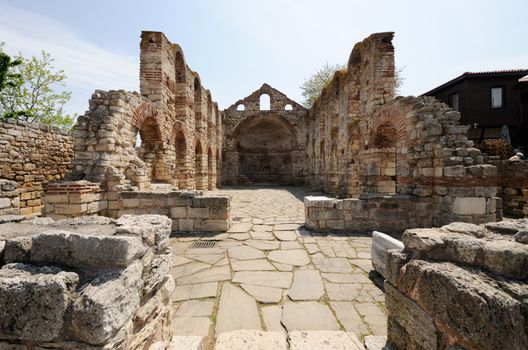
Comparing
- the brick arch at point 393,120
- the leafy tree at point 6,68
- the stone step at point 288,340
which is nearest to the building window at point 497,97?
the brick arch at point 393,120

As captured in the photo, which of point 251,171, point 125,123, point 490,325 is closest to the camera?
point 490,325

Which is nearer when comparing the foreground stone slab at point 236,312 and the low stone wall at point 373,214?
the foreground stone slab at point 236,312

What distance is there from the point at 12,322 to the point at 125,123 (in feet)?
19.0

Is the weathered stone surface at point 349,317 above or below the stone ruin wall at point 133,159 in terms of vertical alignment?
below

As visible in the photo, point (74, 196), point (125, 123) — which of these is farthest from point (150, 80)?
point (74, 196)

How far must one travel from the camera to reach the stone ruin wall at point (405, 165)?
16.3ft

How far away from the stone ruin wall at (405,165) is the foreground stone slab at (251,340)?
11.6 ft

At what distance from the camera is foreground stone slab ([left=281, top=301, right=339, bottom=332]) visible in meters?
2.33

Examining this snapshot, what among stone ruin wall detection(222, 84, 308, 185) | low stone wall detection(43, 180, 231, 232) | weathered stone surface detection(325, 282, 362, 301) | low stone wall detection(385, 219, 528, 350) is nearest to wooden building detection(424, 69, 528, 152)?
stone ruin wall detection(222, 84, 308, 185)

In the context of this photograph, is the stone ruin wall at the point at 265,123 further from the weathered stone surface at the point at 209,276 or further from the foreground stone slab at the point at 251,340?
the foreground stone slab at the point at 251,340

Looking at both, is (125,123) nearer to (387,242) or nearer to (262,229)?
(262,229)

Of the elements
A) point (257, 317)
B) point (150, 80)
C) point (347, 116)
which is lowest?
point (257, 317)

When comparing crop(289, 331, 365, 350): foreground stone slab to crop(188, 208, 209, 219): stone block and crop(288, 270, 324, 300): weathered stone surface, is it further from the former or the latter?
crop(188, 208, 209, 219): stone block

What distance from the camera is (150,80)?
322 inches
